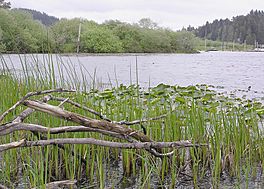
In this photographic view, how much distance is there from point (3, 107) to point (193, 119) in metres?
1.52

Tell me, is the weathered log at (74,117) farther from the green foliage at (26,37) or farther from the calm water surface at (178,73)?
the calm water surface at (178,73)

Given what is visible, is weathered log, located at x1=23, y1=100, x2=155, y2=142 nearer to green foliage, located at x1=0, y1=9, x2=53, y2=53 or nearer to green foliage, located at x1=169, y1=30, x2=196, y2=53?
green foliage, located at x1=0, y1=9, x2=53, y2=53

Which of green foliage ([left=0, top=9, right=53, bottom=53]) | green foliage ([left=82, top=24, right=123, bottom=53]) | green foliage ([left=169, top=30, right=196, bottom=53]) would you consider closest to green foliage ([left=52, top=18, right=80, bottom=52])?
green foliage ([left=0, top=9, right=53, bottom=53])

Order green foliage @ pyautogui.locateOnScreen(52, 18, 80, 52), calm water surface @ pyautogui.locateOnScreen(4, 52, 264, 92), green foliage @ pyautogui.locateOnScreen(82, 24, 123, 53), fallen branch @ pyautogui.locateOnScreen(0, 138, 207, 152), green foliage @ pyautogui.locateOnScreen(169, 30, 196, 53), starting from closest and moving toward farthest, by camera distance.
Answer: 1. fallen branch @ pyautogui.locateOnScreen(0, 138, 207, 152)
2. green foliage @ pyautogui.locateOnScreen(52, 18, 80, 52)
3. calm water surface @ pyautogui.locateOnScreen(4, 52, 264, 92)
4. green foliage @ pyautogui.locateOnScreen(82, 24, 123, 53)
5. green foliage @ pyautogui.locateOnScreen(169, 30, 196, 53)

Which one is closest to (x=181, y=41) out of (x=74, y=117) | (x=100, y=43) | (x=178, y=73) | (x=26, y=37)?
(x=100, y=43)

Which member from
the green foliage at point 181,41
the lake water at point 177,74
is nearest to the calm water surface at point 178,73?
the lake water at point 177,74

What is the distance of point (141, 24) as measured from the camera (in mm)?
67000

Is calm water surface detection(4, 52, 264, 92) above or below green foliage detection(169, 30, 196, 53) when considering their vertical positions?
below

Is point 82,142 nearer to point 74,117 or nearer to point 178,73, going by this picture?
point 74,117

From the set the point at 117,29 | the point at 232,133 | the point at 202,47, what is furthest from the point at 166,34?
the point at 232,133

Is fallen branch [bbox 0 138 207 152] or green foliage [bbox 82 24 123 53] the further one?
green foliage [bbox 82 24 123 53]

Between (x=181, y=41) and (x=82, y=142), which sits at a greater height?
(x=181, y=41)

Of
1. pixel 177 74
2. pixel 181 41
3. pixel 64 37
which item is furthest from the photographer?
pixel 181 41

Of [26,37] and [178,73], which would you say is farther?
[178,73]
